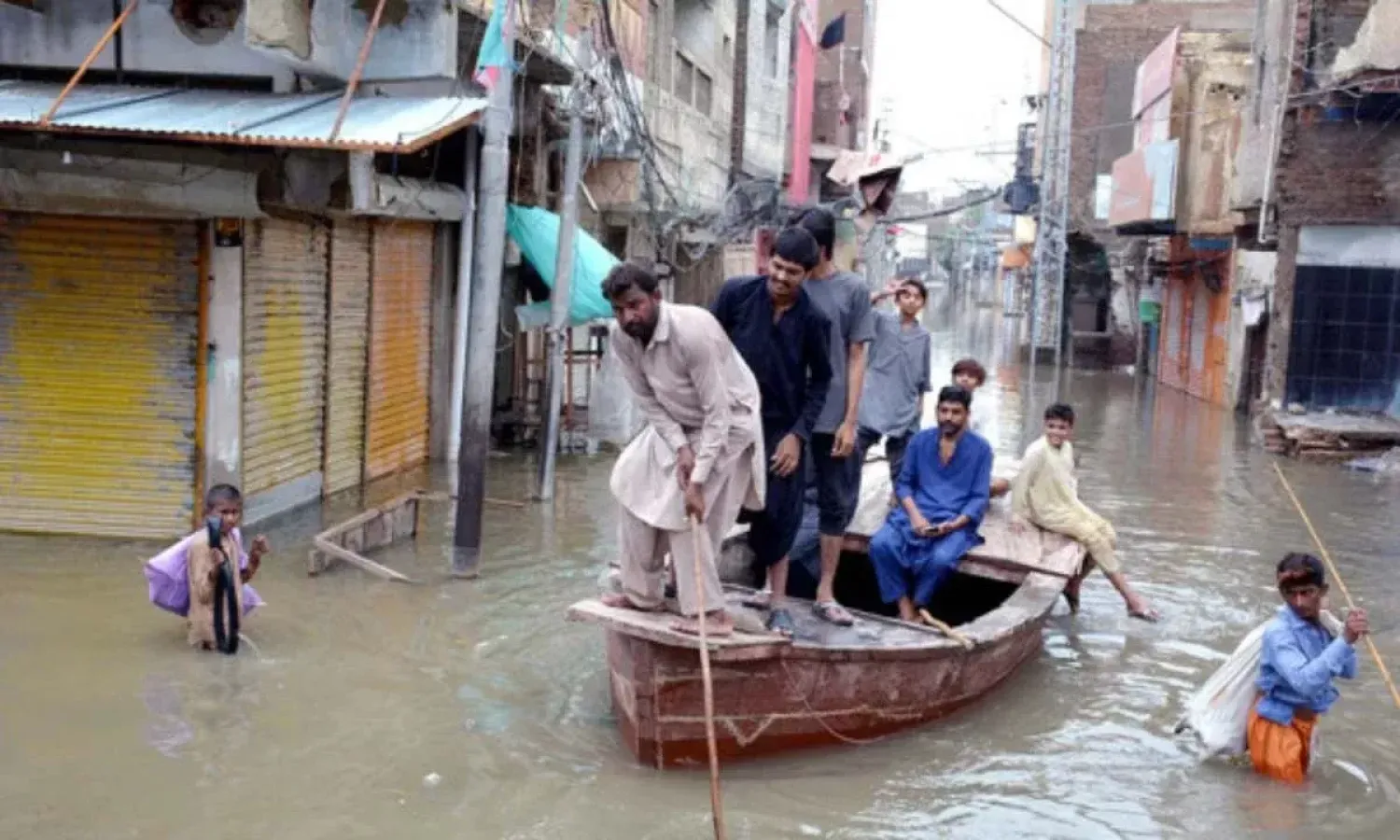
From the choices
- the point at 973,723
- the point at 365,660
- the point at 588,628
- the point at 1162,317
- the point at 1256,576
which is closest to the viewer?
the point at 973,723

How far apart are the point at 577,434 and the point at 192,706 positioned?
28.6ft

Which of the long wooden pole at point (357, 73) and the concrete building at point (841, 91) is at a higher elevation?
the concrete building at point (841, 91)

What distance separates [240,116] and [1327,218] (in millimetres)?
14916

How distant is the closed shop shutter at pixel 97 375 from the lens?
9859mm

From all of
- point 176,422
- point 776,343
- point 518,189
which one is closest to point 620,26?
point 518,189

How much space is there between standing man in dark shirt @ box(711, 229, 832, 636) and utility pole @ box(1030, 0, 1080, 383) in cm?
3015

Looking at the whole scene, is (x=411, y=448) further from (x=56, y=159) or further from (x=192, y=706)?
(x=192, y=706)

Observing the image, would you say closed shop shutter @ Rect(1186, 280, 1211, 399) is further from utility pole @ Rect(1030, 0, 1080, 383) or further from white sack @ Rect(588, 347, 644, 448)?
white sack @ Rect(588, 347, 644, 448)

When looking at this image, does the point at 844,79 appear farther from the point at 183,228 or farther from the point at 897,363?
the point at 897,363

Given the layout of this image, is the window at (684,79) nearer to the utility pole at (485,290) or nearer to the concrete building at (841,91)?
the utility pole at (485,290)

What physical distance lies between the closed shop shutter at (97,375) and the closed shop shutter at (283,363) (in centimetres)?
50

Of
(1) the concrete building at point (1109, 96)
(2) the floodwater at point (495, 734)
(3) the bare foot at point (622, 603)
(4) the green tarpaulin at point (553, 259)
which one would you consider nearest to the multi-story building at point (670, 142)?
(4) the green tarpaulin at point (553, 259)

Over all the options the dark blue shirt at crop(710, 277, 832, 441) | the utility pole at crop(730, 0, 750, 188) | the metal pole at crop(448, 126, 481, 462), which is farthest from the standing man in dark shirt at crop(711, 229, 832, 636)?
the utility pole at crop(730, 0, 750, 188)

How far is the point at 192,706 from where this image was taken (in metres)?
6.84
